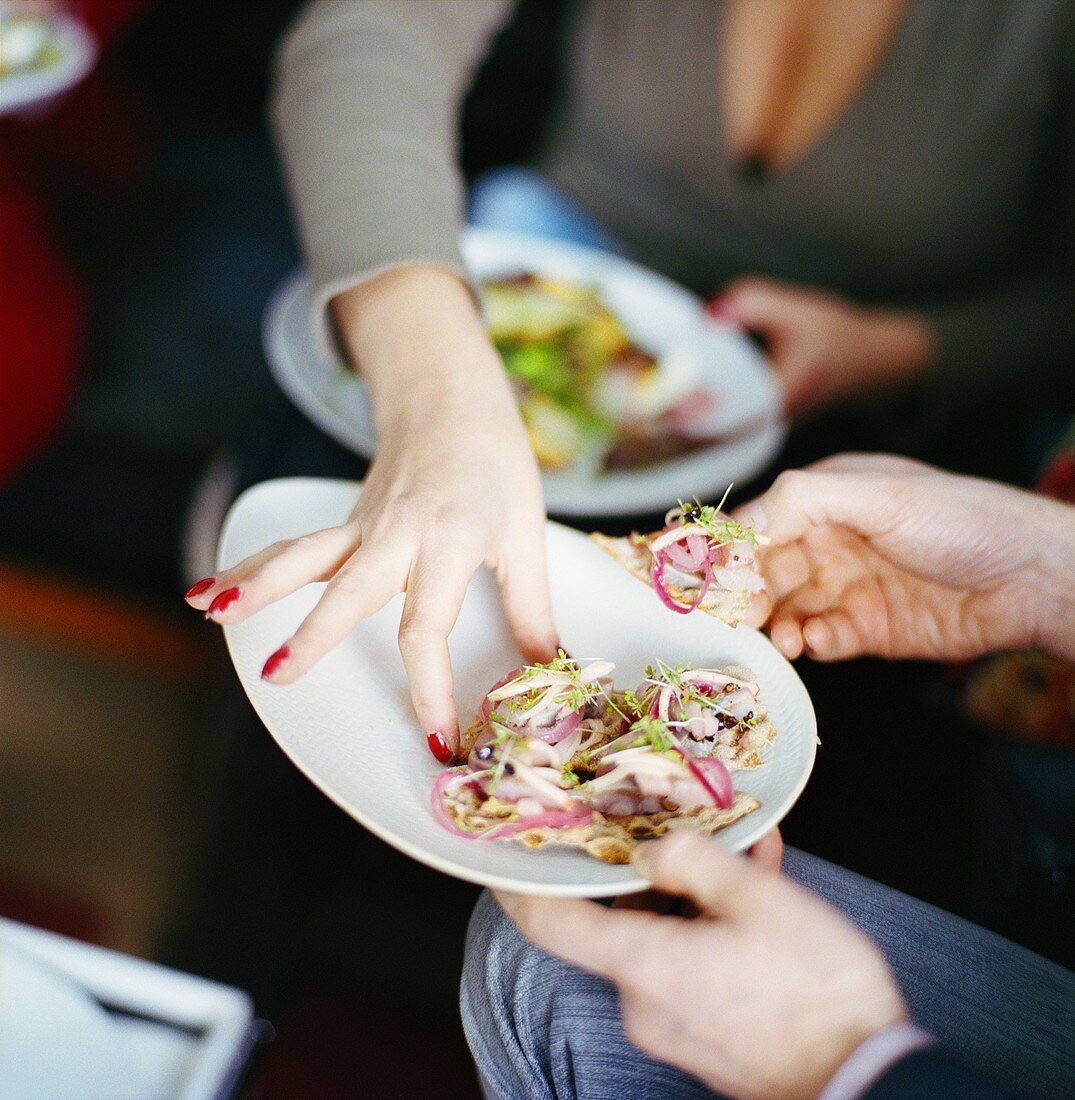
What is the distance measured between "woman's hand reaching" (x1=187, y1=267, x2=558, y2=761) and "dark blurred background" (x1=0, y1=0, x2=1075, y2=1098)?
0.25 m

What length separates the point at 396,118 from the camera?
1.08 m

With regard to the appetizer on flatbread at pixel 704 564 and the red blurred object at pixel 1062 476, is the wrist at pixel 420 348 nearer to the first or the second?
the appetizer on flatbread at pixel 704 564

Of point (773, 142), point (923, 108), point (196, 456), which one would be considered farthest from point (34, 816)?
point (923, 108)

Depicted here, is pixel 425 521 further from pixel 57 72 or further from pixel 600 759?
pixel 57 72

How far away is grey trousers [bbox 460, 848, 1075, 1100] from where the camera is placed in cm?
70

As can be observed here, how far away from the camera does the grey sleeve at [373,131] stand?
0.98m

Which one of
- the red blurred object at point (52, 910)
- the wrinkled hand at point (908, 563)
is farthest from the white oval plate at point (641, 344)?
the red blurred object at point (52, 910)

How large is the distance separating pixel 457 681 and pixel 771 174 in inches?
41.9

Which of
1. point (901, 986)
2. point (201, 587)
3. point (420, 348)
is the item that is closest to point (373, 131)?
point (420, 348)

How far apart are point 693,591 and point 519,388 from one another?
55cm

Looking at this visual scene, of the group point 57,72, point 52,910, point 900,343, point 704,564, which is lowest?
point 52,910

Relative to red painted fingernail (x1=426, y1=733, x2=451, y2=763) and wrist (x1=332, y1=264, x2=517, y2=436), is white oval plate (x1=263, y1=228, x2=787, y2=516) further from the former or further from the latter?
red painted fingernail (x1=426, y1=733, x2=451, y2=763)

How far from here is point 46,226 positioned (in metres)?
1.75

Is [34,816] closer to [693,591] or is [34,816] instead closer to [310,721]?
[310,721]
